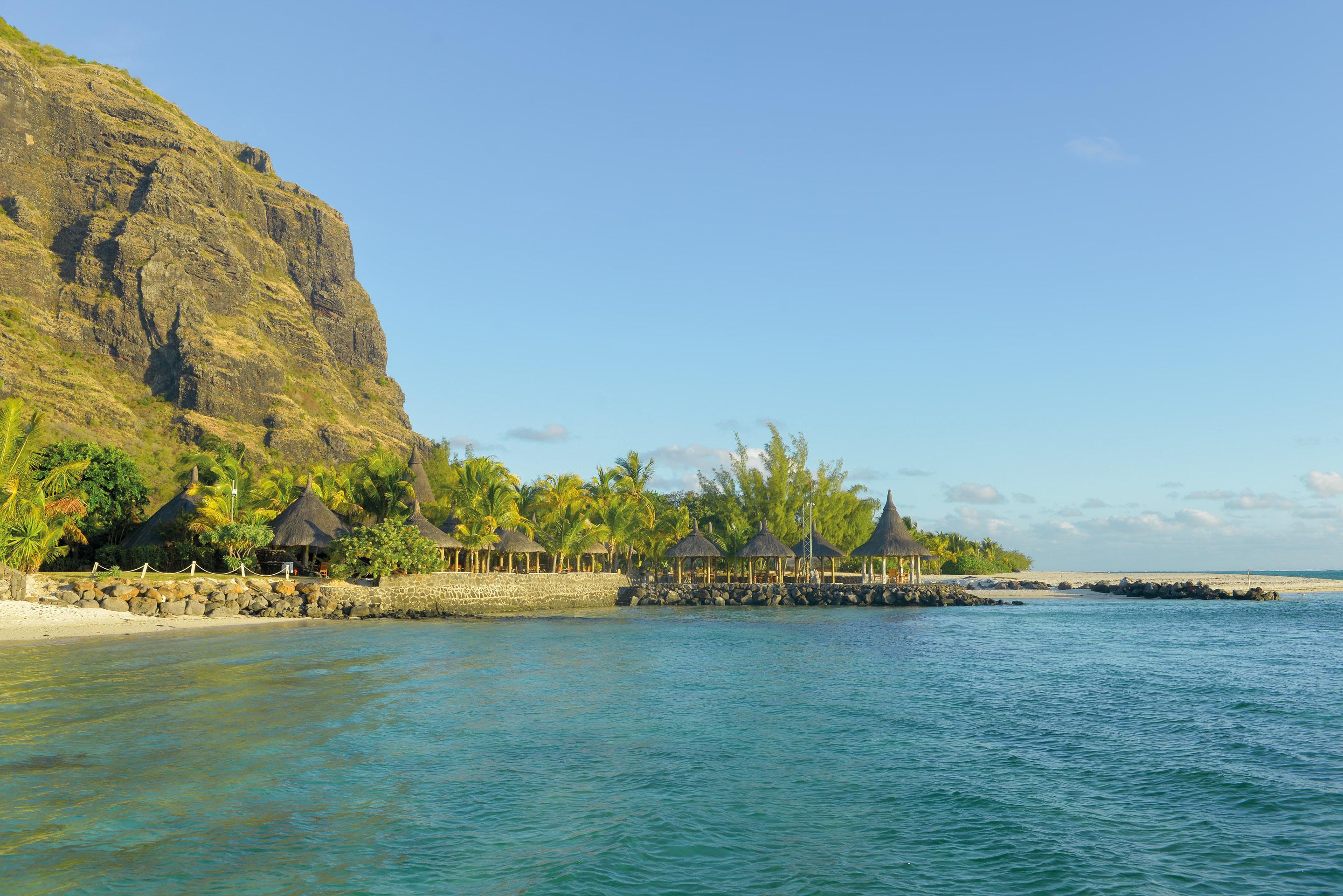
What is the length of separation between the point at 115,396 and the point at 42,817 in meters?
81.7

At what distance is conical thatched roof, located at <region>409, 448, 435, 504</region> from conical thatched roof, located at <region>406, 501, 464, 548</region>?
3880 millimetres

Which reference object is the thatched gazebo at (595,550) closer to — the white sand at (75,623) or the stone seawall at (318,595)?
the stone seawall at (318,595)

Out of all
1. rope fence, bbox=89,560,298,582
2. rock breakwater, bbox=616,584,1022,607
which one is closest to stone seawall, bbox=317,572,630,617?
rock breakwater, bbox=616,584,1022,607

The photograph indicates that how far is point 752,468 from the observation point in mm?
52938

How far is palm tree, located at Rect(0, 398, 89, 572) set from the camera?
80.9 ft

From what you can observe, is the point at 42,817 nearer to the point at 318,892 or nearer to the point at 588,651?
the point at 318,892

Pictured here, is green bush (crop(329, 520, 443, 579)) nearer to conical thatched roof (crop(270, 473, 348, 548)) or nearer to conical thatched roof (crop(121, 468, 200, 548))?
conical thatched roof (crop(270, 473, 348, 548))

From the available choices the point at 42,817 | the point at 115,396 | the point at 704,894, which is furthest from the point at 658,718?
the point at 115,396

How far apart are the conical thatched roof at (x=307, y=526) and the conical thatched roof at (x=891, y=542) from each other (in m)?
26.0

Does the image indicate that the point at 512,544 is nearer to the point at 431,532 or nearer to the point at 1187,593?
the point at 431,532

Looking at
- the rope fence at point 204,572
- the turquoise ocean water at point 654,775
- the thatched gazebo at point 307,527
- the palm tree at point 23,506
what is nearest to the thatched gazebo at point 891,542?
the turquoise ocean water at point 654,775

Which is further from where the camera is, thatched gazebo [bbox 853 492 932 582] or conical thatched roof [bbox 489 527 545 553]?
thatched gazebo [bbox 853 492 932 582]

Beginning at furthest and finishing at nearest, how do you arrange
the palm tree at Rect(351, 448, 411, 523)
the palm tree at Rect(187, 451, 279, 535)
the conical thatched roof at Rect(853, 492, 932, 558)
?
the conical thatched roof at Rect(853, 492, 932, 558)
the palm tree at Rect(351, 448, 411, 523)
the palm tree at Rect(187, 451, 279, 535)

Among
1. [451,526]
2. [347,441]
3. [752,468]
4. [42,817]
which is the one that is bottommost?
[42,817]
